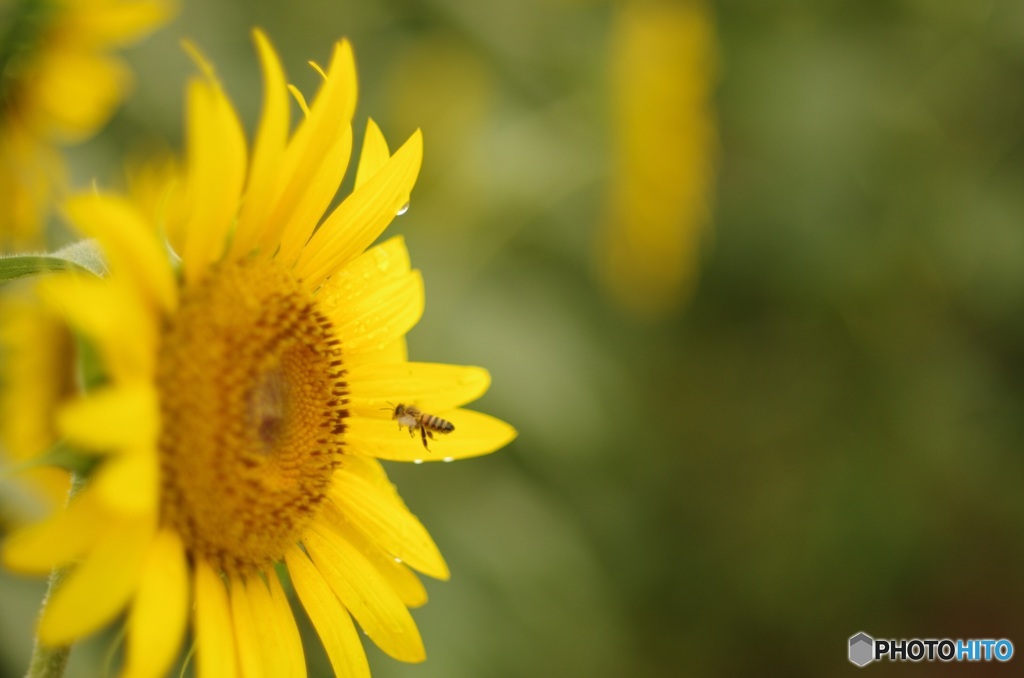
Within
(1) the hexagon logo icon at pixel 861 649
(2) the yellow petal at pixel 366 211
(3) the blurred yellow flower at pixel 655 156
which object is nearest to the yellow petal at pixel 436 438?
(2) the yellow petal at pixel 366 211

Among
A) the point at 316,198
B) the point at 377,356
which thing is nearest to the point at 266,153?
the point at 316,198

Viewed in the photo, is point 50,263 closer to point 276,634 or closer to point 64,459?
point 64,459

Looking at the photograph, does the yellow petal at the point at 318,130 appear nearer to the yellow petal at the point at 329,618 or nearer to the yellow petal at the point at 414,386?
the yellow petal at the point at 414,386

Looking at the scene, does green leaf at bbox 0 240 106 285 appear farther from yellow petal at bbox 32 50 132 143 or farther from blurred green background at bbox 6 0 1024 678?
blurred green background at bbox 6 0 1024 678

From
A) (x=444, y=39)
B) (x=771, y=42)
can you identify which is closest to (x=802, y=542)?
(x=771, y=42)

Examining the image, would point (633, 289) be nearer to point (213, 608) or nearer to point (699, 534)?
point (699, 534)

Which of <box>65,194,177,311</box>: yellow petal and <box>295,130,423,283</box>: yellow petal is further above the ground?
<box>295,130,423,283</box>: yellow petal

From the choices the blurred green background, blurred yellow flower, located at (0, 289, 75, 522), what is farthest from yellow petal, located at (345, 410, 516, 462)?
the blurred green background

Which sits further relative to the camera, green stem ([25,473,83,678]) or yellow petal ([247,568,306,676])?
yellow petal ([247,568,306,676])
